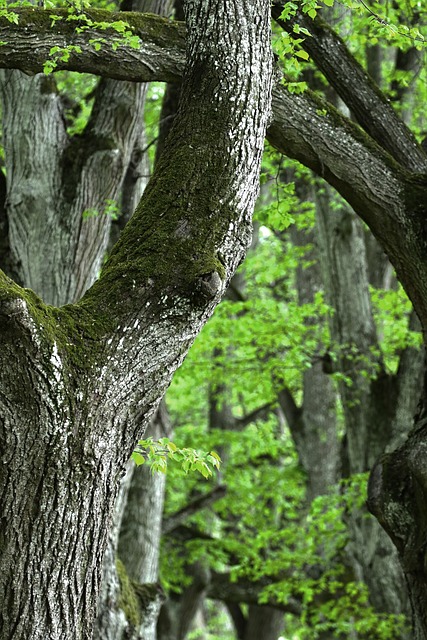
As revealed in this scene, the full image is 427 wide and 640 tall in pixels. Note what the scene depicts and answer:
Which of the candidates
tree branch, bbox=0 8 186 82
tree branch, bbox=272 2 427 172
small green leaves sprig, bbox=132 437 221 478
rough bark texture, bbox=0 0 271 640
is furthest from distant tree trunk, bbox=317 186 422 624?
rough bark texture, bbox=0 0 271 640

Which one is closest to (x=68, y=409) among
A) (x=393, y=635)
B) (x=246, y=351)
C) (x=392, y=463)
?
(x=392, y=463)

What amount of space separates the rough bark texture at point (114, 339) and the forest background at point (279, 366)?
0.50 meters

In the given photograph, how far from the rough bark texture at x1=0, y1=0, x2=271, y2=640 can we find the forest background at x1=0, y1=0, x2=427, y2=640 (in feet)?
1.64

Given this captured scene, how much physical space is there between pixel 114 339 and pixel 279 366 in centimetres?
746

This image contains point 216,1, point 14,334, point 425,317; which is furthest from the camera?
point 425,317

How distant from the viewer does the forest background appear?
22.6ft

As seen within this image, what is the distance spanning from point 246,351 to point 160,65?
21.7 feet

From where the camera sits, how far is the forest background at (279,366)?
271 inches

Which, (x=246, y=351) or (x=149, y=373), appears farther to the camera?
(x=246, y=351)

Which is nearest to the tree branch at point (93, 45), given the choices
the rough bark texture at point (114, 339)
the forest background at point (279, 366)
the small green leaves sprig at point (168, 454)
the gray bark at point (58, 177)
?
the forest background at point (279, 366)

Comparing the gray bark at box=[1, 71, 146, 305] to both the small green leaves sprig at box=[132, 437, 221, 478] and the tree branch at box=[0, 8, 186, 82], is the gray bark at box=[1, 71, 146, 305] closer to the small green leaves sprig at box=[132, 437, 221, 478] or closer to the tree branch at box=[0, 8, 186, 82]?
the tree branch at box=[0, 8, 186, 82]

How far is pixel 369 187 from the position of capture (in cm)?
530

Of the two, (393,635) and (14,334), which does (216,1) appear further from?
(393,635)

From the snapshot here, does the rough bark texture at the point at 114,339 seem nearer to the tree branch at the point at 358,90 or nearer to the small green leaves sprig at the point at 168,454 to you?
the small green leaves sprig at the point at 168,454
